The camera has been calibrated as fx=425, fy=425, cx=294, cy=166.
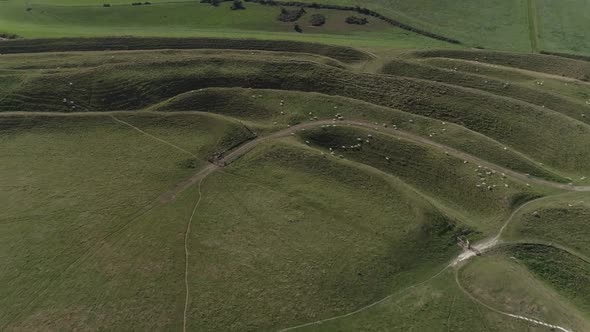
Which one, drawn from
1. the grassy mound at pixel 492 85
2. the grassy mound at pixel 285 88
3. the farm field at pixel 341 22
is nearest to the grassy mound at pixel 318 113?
the grassy mound at pixel 285 88

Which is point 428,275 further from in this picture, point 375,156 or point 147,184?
point 147,184

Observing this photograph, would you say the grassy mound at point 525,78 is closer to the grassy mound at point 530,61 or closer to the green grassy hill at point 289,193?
the green grassy hill at point 289,193

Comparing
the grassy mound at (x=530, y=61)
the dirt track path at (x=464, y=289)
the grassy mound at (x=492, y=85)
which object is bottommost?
the dirt track path at (x=464, y=289)

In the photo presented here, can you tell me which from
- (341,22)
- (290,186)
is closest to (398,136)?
(290,186)

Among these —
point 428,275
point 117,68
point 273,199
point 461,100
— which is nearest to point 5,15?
point 117,68

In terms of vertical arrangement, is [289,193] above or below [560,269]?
above

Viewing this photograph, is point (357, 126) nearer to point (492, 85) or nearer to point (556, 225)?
point (556, 225)
